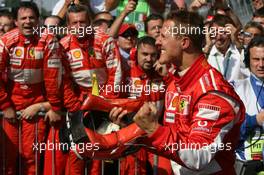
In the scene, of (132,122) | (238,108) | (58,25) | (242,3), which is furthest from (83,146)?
(242,3)

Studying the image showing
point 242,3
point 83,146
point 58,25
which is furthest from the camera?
point 242,3

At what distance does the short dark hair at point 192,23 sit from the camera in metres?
4.26

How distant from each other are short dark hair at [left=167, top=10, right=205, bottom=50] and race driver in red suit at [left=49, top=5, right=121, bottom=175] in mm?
2281

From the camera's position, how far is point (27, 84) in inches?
266

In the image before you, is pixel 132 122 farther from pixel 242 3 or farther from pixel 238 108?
pixel 242 3

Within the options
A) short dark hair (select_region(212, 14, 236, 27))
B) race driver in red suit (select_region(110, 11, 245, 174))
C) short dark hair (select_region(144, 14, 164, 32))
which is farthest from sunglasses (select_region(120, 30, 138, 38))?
race driver in red suit (select_region(110, 11, 245, 174))

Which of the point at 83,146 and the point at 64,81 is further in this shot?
the point at 64,81

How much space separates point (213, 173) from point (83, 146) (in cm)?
91

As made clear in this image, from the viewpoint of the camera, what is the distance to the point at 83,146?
4207 millimetres

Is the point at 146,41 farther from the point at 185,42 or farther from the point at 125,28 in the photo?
the point at 185,42

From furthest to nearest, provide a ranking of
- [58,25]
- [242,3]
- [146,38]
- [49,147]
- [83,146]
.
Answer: [242,3] < [58,25] < [146,38] < [49,147] < [83,146]

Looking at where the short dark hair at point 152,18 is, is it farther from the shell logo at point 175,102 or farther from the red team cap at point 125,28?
the shell logo at point 175,102

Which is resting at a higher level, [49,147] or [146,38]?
[146,38]

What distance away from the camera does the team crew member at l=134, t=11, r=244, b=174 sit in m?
3.90
